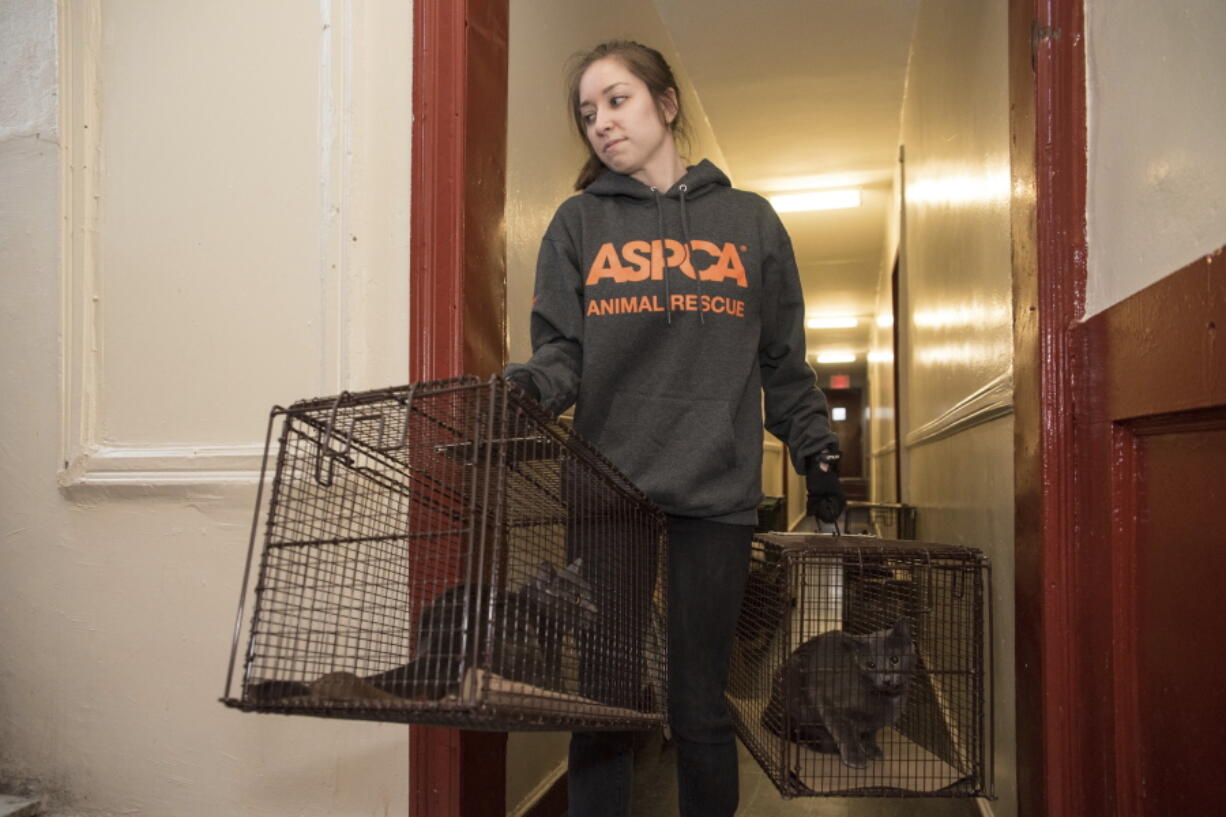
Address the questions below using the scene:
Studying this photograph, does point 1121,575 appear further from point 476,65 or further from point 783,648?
point 476,65

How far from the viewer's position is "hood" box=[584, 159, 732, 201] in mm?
1478

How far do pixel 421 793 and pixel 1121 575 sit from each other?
3.92 ft

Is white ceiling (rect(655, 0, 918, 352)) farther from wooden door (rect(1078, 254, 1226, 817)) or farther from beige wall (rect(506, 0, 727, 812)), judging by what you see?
wooden door (rect(1078, 254, 1226, 817))

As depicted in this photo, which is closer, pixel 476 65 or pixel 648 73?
Answer: pixel 648 73

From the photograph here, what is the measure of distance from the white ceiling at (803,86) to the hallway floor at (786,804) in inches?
110

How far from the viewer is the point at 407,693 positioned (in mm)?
913

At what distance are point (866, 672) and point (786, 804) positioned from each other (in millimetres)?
530

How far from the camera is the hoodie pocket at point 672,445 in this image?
1344mm

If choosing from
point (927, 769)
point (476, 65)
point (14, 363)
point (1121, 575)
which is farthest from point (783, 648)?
point (14, 363)

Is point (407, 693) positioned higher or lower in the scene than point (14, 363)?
lower

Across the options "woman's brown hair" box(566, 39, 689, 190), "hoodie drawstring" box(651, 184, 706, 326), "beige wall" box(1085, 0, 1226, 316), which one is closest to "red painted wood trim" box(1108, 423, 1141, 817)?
"beige wall" box(1085, 0, 1226, 316)

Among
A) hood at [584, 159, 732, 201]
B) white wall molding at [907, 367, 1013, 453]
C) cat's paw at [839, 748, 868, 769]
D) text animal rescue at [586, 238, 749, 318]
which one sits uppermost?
hood at [584, 159, 732, 201]

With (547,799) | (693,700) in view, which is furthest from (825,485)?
(547,799)

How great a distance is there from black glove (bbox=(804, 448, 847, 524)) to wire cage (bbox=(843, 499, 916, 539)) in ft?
1.62
